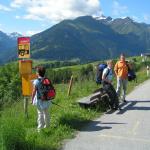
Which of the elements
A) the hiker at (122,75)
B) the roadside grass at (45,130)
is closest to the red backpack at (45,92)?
the roadside grass at (45,130)

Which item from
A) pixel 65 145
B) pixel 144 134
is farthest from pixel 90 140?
pixel 144 134

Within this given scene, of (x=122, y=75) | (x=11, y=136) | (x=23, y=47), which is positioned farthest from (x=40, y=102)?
(x=122, y=75)

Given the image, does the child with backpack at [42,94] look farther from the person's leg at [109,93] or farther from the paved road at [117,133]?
the person's leg at [109,93]

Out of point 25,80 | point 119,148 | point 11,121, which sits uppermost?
point 25,80

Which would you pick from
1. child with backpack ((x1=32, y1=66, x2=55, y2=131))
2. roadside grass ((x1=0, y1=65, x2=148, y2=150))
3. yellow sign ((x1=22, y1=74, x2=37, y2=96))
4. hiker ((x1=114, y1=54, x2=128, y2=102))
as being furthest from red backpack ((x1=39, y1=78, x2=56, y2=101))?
hiker ((x1=114, y1=54, x2=128, y2=102))

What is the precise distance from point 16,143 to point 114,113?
20.9 ft

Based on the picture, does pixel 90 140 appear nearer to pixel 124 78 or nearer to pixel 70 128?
pixel 70 128

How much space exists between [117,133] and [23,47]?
3642 millimetres

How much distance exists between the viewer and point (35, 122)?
12164mm

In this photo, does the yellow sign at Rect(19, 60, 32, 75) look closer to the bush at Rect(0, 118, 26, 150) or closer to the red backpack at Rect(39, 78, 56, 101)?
the red backpack at Rect(39, 78, 56, 101)

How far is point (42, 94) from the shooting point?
11070 millimetres

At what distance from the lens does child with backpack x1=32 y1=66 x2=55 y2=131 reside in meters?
11.1

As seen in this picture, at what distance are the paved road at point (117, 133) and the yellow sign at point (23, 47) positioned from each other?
273 centimetres

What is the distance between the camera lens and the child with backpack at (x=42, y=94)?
36.3ft
